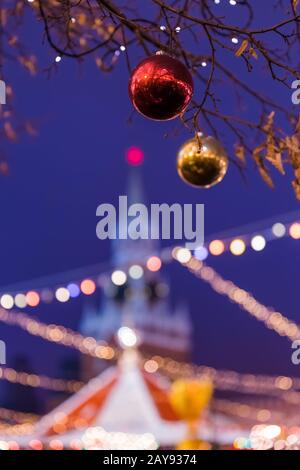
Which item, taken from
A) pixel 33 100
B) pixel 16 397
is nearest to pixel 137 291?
pixel 16 397

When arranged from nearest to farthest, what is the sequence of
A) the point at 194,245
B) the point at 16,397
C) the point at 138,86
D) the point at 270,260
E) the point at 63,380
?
the point at 138,86
the point at 194,245
the point at 270,260
the point at 16,397
the point at 63,380

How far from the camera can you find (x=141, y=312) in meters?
41.9

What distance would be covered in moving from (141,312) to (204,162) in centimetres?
3868

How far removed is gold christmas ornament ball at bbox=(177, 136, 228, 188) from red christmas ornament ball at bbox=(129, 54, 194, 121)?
785 mm

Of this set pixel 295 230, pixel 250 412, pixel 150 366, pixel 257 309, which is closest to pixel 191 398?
pixel 295 230

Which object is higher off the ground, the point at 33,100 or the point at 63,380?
the point at 33,100

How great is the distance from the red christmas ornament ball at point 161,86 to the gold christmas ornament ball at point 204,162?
0.79 meters

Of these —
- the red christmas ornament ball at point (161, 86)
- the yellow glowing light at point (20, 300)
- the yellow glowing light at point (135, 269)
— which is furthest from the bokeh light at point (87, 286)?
the red christmas ornament ball at point (161, 86)

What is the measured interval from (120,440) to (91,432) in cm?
278

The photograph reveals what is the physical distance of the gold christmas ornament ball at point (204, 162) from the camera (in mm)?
3471

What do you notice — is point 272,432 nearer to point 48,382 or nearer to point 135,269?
point 135,269

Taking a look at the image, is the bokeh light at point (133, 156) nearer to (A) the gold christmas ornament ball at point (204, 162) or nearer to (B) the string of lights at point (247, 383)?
(A) the gold christmas ornament ball at point (204, 162)
